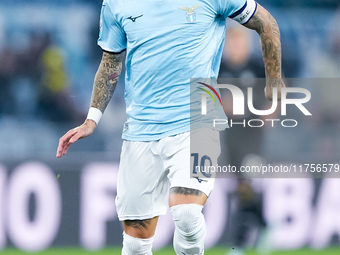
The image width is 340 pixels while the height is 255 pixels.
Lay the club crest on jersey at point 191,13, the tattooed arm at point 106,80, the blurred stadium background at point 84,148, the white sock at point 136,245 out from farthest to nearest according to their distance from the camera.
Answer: the blurred stadium background at point 84,148, the tattooed arm at point 106,80, the white sock at point 136,245, the club crest on jersey at point 191,13

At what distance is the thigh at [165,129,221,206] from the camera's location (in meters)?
3.83

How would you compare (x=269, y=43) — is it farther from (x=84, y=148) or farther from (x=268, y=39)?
(x=84, y=148)

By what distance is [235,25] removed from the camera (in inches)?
309

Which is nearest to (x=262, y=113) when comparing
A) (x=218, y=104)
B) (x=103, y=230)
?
(x=103, y=230)

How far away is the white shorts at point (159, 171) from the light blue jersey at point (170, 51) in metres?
0.07

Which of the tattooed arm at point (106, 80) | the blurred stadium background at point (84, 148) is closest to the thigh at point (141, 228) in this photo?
the tattooed arm at point (106, 80)

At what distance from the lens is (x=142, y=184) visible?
161 inches

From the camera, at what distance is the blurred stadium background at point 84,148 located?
6.48 metres

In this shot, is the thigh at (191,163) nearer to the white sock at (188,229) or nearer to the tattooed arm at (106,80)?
the white sock at (188,229)

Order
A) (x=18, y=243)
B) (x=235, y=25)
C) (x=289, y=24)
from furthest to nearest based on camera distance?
(x=289, y=24), (x=235, y=25), (x=18, y=243)

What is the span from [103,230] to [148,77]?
2.76m

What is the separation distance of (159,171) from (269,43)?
2.96ft

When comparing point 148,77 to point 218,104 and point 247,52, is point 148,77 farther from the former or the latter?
point 247,52

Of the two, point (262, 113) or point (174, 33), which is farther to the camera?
point (262, 113)
